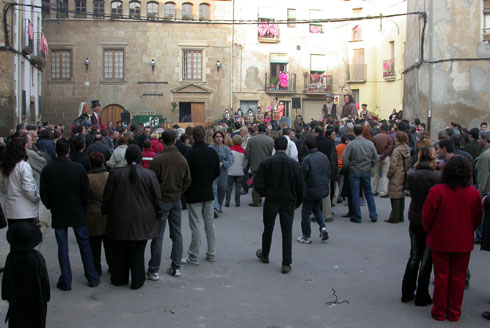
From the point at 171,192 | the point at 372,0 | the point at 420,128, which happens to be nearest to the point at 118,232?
the point at 171,192

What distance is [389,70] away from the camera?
124 ft

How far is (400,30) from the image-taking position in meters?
36.0

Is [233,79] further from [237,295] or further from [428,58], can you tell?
[237,295]

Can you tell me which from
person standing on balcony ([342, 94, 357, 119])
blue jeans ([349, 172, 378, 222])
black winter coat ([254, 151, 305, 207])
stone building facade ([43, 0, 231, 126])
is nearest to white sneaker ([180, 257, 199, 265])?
black winter coat ([254, 151, 305, 207])

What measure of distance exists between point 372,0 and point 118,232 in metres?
37.8

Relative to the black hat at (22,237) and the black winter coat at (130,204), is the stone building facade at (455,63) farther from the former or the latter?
the black hat at (22,237)

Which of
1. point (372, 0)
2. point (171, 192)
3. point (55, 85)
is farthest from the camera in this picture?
point (372, 0)

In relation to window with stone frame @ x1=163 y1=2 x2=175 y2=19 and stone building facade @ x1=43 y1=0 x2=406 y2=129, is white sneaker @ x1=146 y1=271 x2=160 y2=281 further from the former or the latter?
window with stone frame @ x1=163 y1=2 x2=175 y2=19

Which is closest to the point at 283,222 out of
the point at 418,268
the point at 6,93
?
the point at 418,268

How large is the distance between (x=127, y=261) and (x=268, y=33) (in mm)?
32594

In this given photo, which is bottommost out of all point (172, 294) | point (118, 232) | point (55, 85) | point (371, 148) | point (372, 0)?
point (172, 294)

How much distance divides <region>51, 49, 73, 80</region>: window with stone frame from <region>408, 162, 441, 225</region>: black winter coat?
1270 inches

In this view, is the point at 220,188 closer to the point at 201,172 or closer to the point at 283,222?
the point at 201,172

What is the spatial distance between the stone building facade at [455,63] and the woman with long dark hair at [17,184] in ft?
61.0
